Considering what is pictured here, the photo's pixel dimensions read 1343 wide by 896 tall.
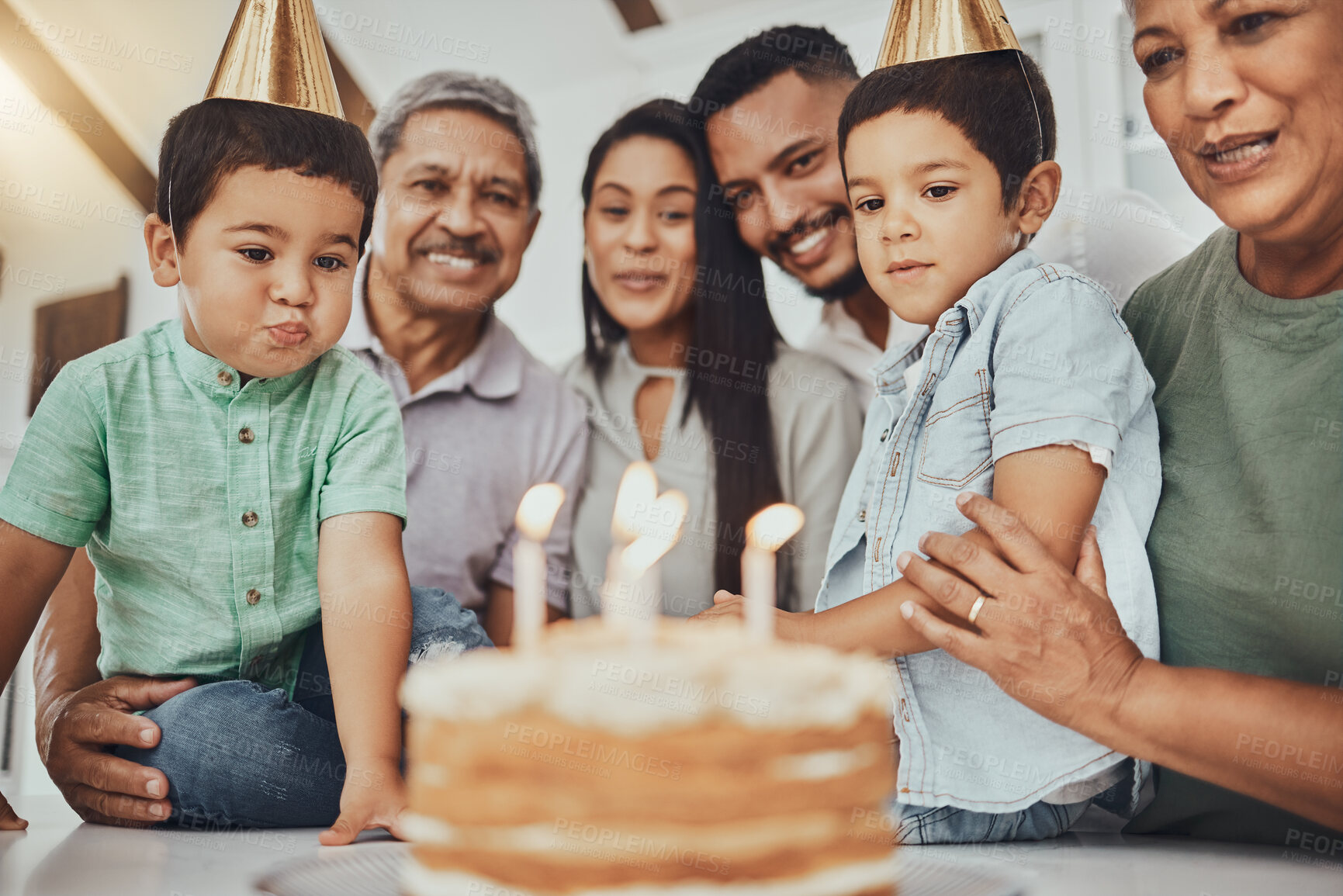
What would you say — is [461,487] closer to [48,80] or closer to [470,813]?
[48,80]

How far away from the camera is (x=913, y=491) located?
3.70 feet

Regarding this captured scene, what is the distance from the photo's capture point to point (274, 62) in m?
1.23

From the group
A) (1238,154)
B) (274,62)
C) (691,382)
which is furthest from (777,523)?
(274,62)

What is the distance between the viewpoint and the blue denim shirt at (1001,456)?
1.00 metres

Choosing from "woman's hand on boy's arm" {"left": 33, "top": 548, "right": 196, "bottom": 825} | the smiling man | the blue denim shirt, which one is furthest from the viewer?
the smiling man

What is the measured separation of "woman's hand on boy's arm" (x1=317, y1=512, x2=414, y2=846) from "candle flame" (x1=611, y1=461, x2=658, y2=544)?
0.54 m

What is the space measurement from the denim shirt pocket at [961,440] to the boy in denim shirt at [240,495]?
1.89 feet

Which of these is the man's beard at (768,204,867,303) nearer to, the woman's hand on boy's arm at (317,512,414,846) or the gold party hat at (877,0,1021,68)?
the gold party hat at (877,0,1021,68)

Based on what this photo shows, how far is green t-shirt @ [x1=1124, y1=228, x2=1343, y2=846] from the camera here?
945 mm

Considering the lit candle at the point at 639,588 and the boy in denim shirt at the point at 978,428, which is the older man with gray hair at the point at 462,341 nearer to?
the boy in denim shirt at the point at 978,428

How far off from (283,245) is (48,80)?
3.12ft

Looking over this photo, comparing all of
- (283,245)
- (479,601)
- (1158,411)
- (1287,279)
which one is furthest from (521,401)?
(1287,279)

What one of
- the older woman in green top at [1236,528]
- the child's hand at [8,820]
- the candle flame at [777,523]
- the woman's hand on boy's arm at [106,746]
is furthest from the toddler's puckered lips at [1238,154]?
the child's hand at [8,820]

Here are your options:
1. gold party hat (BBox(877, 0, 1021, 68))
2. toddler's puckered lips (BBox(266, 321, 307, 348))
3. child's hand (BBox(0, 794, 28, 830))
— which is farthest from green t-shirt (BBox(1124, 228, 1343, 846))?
child's hand (BBox(0, 794, 28, 830))
